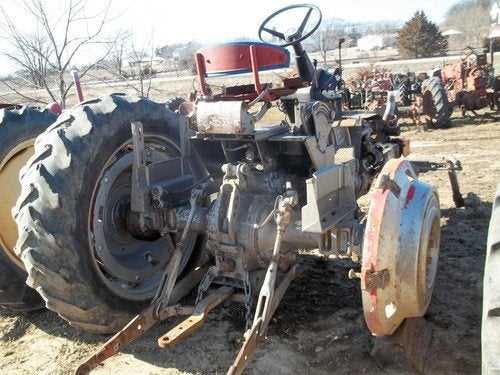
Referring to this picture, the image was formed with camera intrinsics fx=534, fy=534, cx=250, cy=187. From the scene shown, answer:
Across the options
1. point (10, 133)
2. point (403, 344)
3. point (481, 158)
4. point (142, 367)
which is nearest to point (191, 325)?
point (142, 367)

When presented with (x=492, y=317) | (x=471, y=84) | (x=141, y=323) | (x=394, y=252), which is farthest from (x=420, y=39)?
(x=492, y=317)

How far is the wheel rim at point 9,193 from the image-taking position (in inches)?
154

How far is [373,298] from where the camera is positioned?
267cm

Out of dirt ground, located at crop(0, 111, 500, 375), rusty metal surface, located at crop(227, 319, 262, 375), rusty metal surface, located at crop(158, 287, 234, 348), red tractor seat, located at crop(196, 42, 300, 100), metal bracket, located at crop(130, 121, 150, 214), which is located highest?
red tractor seat, located at crop(196, 42, 300, 100)

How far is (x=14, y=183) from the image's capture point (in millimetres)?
3986

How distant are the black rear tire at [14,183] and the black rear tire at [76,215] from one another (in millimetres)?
919

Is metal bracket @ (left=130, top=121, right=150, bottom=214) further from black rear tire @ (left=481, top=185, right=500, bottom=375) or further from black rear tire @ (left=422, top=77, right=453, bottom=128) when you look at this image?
black rear tire @ (left=422, top=77, right=453, bottom=128)

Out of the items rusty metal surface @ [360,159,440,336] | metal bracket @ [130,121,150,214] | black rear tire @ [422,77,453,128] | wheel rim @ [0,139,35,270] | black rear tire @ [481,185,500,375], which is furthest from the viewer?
black rear tire @ [422,77,453,128]

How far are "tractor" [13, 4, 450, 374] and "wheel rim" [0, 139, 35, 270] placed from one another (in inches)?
39.2

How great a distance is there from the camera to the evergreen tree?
130ft

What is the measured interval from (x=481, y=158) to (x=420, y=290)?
20.2ft

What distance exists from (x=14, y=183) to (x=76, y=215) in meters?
1.32

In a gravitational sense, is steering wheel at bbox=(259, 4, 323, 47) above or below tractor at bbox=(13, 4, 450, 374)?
above

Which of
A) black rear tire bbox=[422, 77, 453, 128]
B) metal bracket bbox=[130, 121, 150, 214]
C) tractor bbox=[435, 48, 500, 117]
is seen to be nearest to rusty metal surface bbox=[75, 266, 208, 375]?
metal bracket bbox=[130, 121, 150, 214]
